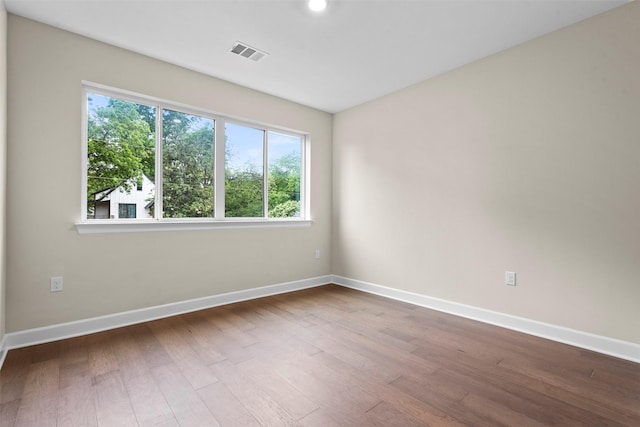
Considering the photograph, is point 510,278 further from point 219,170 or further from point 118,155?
point 118,155

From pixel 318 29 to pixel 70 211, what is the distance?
258 cm

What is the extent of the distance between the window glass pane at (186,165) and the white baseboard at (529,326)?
2.46m

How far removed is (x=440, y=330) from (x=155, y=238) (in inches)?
112

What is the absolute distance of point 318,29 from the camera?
2455 millimetres

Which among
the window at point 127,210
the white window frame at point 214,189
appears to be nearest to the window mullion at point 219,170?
the white window frame at point 214,189

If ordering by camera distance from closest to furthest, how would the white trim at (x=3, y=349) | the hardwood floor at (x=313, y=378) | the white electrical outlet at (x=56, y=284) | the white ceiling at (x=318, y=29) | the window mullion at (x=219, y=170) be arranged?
the hardwood floor at (x=313, y=378)
the white trim at (x=3, y=349)
the white ceiling at (x=318, y=29)
the white electrical outlet at (x=56, y=284)
the window mullion at (x=219, y=170)

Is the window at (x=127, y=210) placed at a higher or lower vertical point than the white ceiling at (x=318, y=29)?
lower

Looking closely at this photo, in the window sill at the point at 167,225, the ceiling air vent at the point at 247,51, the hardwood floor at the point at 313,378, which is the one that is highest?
the ceiling air vent at the point at 247,51

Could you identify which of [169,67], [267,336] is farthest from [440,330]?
[169,67]

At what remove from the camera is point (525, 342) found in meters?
2.43

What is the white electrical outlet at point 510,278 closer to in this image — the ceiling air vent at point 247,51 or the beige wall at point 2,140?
the ceiling air vent at point 247,51

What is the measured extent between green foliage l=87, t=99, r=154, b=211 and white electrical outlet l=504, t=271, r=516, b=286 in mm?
3563

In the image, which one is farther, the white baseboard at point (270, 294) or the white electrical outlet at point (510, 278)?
the white electrical outlet at point (510, 278)

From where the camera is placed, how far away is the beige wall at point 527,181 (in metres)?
2.21
